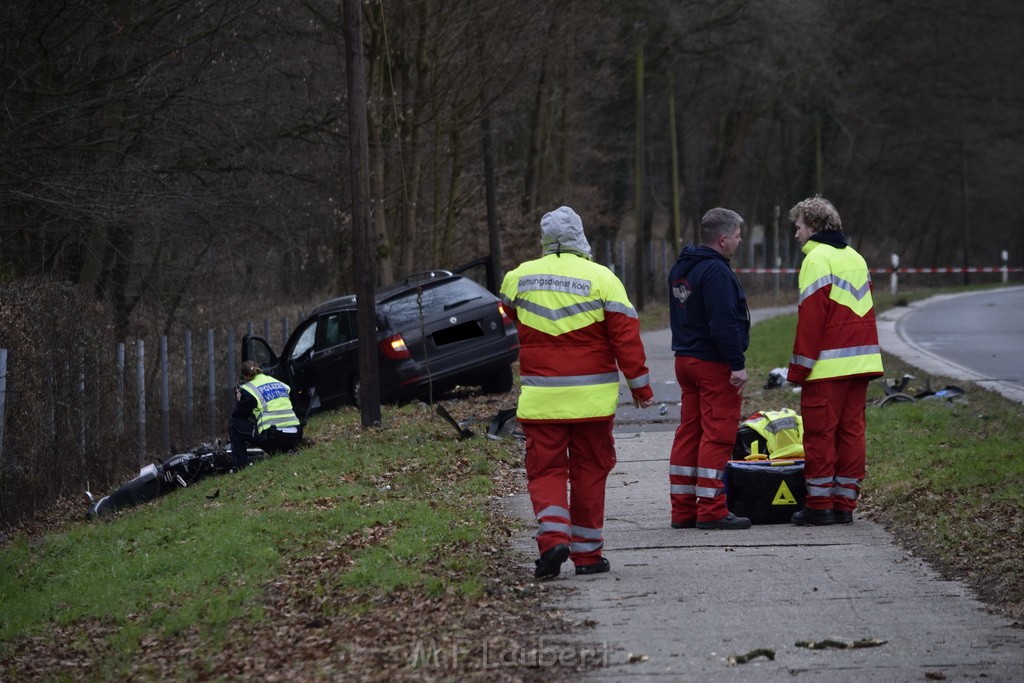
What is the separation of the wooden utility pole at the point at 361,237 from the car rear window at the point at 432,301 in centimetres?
183

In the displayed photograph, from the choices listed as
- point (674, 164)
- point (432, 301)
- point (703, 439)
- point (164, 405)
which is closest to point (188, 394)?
point (164, 405)

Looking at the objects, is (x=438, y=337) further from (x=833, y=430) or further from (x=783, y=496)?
(x=833, y=430)

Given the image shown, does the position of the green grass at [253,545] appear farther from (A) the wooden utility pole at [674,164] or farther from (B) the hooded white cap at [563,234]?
(A) the wooden utility pole at [674,164]

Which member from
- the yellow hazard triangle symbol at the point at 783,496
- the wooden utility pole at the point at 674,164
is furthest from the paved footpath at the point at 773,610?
the wooden utility pole at the point at 674,164

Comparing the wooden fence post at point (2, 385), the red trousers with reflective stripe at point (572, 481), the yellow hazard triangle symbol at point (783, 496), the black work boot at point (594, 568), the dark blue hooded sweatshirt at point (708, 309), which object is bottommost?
the black work boot at point (594, 568)

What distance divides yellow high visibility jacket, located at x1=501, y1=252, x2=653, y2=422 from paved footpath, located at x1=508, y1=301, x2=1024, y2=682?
946 mm

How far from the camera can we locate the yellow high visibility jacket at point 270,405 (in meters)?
13.7

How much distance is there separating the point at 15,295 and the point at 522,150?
22.7 meters

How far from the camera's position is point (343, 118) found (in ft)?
75.7

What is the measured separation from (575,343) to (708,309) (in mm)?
1152

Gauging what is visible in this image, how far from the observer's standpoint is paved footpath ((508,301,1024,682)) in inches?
218

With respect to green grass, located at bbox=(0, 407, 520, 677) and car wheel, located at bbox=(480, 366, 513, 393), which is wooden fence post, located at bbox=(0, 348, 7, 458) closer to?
green grass, located at bbox=(0, 407, 520, 677)

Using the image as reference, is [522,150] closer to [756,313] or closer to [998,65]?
[756,313]

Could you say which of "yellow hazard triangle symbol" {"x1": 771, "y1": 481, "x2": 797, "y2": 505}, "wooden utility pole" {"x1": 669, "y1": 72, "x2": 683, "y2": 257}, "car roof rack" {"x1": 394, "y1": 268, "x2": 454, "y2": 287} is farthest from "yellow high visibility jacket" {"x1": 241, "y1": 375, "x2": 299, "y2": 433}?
"wooden utility pole" {"x1": 669, "y1": 72, "x2": 683, "y2": 257}
